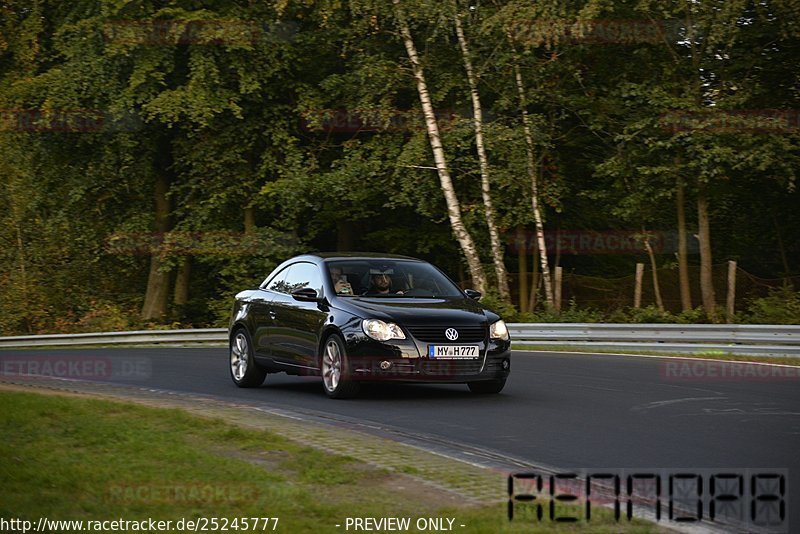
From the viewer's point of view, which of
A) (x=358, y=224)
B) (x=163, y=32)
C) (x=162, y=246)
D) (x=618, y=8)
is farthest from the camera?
(x=358, y=224)

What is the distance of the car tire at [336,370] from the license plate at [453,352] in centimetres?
96

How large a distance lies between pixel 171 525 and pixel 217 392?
9182mm

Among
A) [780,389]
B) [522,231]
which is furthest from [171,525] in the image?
[522,231]

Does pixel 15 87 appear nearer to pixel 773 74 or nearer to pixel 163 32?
pixel 163 32

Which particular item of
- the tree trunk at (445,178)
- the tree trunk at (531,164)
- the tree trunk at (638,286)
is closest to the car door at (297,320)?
the tree trunk at (638,286)

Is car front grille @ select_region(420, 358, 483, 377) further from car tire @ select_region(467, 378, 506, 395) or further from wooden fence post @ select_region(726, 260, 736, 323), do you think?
wooden fence post @ select_region(726, 260, 736, 323)

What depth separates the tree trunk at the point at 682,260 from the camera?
95.7ft

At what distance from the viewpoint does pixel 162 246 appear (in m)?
36.4

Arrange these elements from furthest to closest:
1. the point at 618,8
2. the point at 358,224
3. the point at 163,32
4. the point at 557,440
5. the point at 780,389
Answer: the point at 358,224, the point at 163,32, the point at 618,8, the point at 780,389, the point at 557,440

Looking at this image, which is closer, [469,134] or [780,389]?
[780,389]

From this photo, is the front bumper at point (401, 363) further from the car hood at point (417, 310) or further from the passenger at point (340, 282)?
the passenger at point (340, 282)

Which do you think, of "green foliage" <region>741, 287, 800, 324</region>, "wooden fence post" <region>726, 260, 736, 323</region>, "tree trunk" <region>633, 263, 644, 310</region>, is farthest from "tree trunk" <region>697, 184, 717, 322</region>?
"tree trunk" <region>633, 263, 644, 310</region>

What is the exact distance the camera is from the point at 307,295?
14.8 m

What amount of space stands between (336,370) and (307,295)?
984 millimetres
